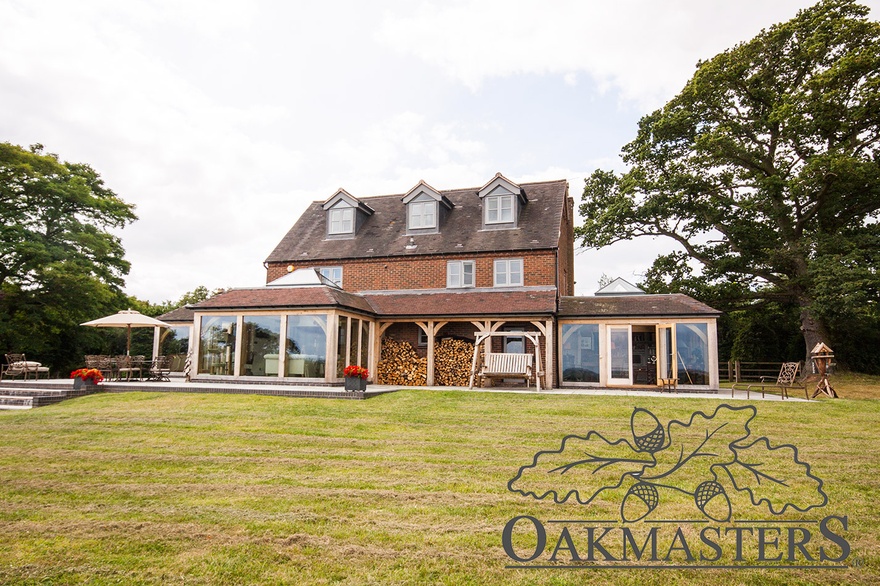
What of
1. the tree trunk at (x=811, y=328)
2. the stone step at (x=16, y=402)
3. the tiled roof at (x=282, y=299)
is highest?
the tiled roof at (x=282, y=299)

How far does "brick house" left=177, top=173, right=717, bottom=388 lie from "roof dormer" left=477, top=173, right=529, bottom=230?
0.04 m

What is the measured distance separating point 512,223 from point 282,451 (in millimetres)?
15927

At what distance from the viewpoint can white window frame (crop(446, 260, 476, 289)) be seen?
21.5 meters

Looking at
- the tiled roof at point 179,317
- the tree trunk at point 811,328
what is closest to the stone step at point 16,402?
the tiled roof at point 179,317

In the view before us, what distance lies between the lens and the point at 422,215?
926 inches

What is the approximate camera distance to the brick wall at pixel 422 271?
20.7 m

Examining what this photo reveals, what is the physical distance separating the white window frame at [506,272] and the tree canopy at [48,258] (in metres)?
19.5

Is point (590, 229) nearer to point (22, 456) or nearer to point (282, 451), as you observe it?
point (282, 451)

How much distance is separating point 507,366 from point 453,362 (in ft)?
9.62

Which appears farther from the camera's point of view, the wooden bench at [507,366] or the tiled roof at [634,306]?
the tiled roof at [634,306]

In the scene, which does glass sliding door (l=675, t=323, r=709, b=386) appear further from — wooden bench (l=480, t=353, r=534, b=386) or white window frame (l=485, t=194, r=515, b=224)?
white window frame (l=485, t=194, r=515, b=224)

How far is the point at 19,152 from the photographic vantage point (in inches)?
Result: 981

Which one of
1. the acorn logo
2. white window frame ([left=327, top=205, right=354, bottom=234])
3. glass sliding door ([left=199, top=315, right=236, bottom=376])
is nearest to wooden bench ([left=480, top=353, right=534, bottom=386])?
the acorn logo

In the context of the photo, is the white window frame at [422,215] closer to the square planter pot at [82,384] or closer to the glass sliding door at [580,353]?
the glass sliding door at [580,353]
